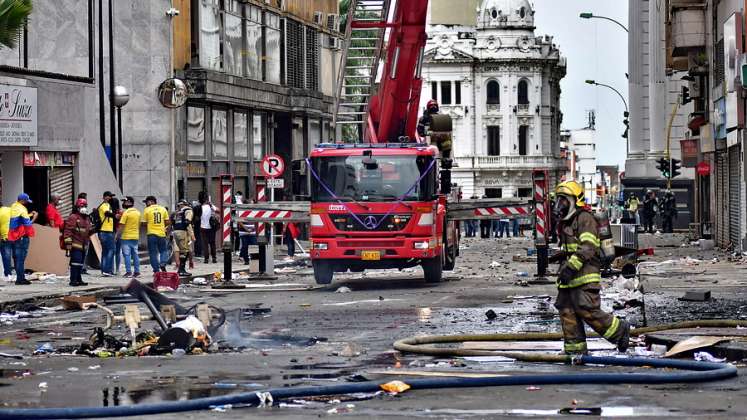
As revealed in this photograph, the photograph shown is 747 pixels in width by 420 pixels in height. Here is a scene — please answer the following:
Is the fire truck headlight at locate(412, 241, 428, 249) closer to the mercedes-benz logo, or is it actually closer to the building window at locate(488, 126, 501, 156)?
the mercedes-benz logo

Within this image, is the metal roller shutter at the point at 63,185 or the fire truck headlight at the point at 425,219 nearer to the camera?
the fire truck headlight at the point at 425,219

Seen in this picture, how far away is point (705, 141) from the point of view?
162ft

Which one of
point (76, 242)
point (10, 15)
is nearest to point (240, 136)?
point (76, 242)

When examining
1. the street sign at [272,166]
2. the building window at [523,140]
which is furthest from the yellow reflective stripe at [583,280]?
the building window at [523,140]

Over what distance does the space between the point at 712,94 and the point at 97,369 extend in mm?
36378

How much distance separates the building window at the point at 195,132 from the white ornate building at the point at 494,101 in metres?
90.0

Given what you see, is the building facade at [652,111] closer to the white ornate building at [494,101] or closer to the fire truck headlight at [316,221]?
the white ornate building at [494,101]

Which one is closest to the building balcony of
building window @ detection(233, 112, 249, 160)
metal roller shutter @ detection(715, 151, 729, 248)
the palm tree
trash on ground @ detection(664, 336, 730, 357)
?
building window @ detection(233, 112, 249, 160)

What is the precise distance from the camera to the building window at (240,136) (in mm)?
51406

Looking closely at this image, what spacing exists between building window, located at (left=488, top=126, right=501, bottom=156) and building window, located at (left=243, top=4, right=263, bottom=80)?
87.4 meters

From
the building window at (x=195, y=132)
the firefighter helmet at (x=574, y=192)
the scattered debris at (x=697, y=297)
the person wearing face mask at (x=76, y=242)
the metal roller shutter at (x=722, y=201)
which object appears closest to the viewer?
the firefighter helmet at (x=574, y=192)

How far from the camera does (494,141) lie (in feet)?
460

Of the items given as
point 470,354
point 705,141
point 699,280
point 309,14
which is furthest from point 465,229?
point 470,354

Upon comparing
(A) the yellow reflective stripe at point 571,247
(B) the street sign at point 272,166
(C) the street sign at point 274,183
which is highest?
(B) the street sign at point 272,166
